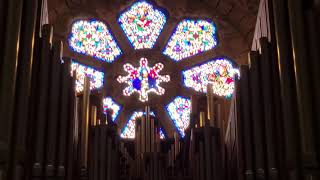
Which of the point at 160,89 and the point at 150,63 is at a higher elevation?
the point at 150,63

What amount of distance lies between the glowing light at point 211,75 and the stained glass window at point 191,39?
34cm

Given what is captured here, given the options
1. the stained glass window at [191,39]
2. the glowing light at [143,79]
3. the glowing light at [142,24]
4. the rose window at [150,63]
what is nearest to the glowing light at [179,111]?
the rose window at [150,63]

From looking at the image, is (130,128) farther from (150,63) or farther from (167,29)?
(167,29)

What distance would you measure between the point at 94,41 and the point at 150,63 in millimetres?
1199

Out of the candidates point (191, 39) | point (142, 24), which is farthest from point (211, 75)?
point (142, 24)

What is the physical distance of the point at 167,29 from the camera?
16.1 m

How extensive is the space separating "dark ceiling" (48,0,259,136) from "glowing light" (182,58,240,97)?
0.43ft

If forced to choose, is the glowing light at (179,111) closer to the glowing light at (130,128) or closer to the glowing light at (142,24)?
the glowing light at (130,128)

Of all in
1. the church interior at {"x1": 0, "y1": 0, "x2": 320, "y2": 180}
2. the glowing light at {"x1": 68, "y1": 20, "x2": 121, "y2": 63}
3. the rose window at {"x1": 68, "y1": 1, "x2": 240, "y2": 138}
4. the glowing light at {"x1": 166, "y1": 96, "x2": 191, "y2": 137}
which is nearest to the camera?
the church interior at {"x1": 0, "y1": 0, "x2": 320, "y2": 180}

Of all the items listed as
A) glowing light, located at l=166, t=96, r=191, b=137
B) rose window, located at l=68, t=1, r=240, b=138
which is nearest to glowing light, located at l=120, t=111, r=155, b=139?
rose window, located at l=68, t=1, r=240, b=138

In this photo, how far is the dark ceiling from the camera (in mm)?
15312

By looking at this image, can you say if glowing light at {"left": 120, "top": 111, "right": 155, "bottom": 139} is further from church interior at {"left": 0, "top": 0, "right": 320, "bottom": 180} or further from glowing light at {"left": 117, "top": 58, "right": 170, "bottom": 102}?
glowing light at {"left": 117, "top": 58, "right": 170, "bottom": 102}

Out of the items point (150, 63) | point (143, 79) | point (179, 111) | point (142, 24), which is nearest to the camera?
point (179, 111)

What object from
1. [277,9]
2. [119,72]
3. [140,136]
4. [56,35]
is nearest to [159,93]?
[119,72]
